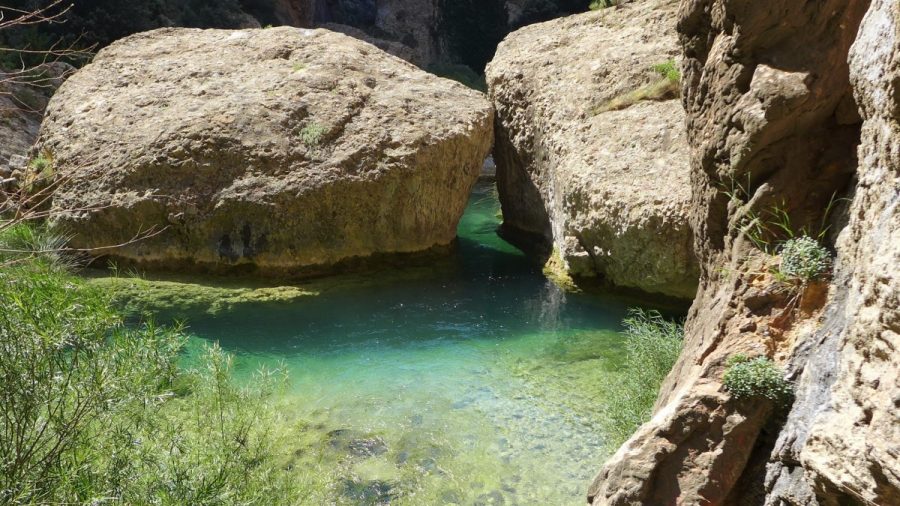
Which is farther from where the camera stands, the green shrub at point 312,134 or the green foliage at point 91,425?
the green shrub at point 312,134

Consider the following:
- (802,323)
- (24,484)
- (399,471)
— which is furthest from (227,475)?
(802,323)

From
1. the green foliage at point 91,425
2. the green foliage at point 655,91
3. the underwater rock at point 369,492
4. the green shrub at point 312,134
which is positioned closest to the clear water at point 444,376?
the underwater rock at point 369,492

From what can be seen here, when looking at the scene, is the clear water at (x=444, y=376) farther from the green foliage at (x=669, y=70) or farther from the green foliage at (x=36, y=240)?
the green foliage at (x=669, y=70)

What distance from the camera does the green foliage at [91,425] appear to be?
12.6 feet

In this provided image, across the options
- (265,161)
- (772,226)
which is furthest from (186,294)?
(772,226)

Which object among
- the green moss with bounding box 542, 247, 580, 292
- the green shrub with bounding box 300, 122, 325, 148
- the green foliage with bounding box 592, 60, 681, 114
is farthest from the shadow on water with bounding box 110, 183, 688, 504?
the green foliage with bounding box 592, 60, 681, 114

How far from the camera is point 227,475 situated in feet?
14.8

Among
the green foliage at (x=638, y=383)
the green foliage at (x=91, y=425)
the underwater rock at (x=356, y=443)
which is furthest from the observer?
the underwater rock at (x=356, y=443)

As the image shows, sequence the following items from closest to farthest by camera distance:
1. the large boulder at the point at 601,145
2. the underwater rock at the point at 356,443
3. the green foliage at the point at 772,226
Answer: the green foliage at the point at 772,226 < the underwater rock at the point at 356,443 < the large boulder at the point at 601,145

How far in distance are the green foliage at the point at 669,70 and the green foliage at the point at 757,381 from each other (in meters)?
7.03

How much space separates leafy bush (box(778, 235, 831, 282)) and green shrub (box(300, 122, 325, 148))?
8487 mm

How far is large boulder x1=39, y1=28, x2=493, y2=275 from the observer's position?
36.4 feet

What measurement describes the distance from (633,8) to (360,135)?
5.52m

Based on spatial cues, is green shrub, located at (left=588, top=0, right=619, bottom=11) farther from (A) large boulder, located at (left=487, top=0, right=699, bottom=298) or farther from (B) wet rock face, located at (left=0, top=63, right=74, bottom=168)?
(B) wet rock face, located at (left=0, top=63, right=74, bottom=168)
